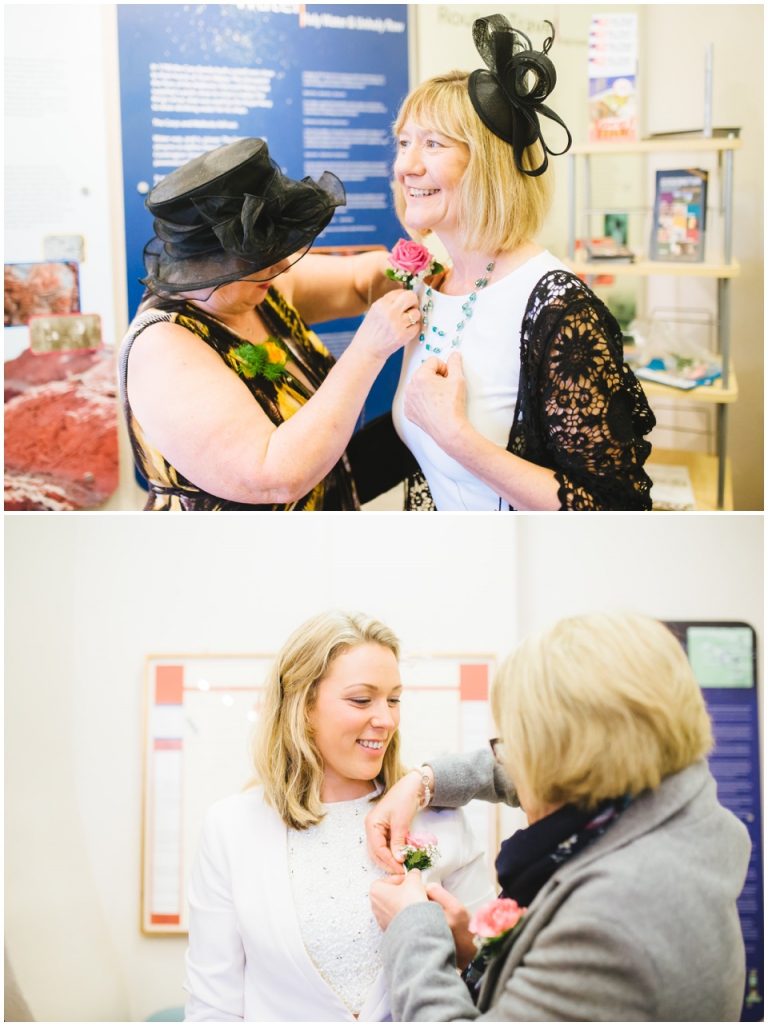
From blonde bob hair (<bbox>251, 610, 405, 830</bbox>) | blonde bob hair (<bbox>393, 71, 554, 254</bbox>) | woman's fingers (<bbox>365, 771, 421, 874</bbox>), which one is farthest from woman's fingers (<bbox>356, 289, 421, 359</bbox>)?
woman's fingers (<bbox>365, 771, 421, 874</bbox>)

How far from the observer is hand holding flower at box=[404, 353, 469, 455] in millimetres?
1577

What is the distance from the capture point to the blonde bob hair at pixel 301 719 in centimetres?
153

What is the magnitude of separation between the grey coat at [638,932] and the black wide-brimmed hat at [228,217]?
109 centimetres

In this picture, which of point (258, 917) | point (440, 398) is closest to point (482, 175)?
point (440, 398)

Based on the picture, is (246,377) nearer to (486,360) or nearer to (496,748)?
(486,360)

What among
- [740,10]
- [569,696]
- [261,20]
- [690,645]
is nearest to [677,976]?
[569,696]

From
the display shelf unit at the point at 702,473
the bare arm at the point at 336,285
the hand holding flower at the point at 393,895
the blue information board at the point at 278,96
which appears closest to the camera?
the hand holding flower at the point at 393,895

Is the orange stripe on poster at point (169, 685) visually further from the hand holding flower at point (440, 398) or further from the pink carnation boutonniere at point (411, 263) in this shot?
the pink carnation boutonniere at point (411, 263)

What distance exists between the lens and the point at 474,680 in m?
1.60

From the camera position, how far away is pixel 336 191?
169 cm

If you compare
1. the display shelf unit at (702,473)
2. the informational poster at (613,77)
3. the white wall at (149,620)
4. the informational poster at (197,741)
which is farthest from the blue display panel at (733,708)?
the informational poster at (613,77)

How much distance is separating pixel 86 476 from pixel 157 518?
1.04 metres

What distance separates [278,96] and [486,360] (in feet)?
4.01

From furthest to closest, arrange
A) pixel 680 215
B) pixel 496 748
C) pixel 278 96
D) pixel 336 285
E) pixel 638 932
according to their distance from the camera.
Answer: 1. pixel 680 215
2. pixel 278 96
3. pixel 336 285
4. pixel 496 748
5. pixel 638 932
